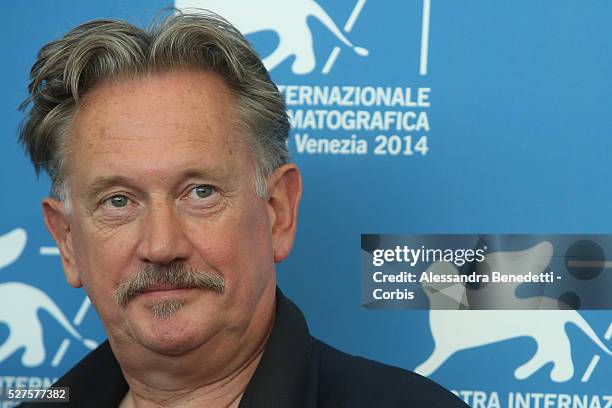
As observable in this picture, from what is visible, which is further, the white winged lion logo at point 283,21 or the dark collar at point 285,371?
the white winged lion logo at point 283,21

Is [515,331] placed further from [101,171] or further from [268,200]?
[101,171]

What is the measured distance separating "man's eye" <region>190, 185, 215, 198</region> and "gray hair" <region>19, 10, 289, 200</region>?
0.09m

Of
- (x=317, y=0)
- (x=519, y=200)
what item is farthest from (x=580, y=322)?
(x=317, y=0)

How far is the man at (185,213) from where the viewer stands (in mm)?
1494

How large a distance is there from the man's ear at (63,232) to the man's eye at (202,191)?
0.88 ft

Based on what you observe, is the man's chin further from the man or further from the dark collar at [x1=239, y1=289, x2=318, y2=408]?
the dark collar at [x1=239, y1=289, x2=318, y2=408]

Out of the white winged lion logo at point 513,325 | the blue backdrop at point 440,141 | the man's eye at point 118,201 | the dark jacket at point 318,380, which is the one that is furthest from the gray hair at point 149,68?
the white winged lion logo at point 513,325

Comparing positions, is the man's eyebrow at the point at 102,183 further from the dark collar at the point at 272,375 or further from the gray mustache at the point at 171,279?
the dark collar at the point at 272,375

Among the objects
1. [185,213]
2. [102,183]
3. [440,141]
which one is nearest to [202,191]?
[185,213]

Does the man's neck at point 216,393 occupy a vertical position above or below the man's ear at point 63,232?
below

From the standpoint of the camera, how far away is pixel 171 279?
4.83ft

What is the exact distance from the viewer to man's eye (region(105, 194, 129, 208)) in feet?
5.00

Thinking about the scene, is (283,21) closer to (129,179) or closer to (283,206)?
(283,206)

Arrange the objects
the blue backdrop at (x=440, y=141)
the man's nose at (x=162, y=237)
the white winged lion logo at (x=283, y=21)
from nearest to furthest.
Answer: the man's nose at (x=162, y=237) < the blue backdrop at (x=440, y=141) < the white winged lion logo at (x=283, y=21)
